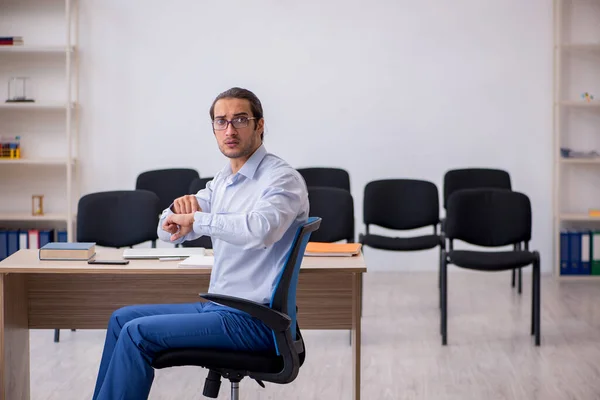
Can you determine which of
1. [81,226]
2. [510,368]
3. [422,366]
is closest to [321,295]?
[422,366]

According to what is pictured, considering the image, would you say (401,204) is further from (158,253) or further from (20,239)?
(20,239)

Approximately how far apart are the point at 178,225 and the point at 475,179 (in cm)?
365

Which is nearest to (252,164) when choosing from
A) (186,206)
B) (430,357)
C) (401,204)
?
(186,206)

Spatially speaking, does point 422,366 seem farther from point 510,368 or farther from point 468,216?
point 468,216

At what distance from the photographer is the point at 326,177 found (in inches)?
237

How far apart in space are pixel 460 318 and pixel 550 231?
6.28 ft

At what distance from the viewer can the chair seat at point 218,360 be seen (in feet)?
8.46

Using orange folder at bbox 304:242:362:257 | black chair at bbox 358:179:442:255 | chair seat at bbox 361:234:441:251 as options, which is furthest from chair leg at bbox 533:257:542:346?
orange folder at bbox 304:242:362:257

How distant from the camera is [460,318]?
201 inches

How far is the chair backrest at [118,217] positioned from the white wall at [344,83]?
2053mm

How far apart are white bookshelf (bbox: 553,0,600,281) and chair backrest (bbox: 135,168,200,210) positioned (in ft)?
9.55

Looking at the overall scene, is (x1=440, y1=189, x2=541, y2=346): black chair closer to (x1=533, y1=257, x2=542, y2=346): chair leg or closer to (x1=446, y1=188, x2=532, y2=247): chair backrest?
(x1=446, y1=188, x2=532, y2=247): chair backrest

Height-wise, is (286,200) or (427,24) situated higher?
(427,24)

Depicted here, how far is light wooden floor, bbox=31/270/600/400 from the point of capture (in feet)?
12.3
